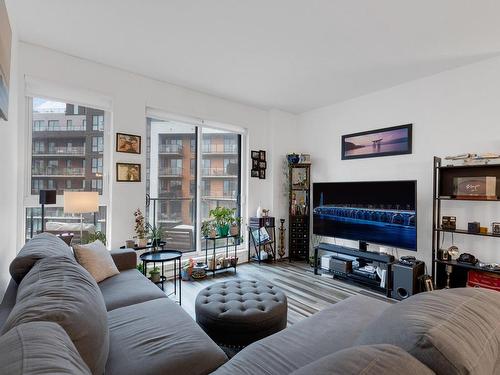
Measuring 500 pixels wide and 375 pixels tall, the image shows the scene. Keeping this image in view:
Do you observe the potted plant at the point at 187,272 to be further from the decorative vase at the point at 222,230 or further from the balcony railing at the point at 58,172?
the balcony railing at the point at 58,172

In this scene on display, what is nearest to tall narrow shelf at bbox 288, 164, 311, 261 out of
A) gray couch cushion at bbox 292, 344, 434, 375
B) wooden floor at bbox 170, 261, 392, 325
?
wooden floor at bbox 170, 261, 392, 325

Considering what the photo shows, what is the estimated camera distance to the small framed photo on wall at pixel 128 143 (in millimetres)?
3324

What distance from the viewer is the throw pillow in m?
2.21

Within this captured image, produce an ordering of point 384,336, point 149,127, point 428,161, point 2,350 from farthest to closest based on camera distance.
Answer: point 149,127 → point 428,161 → point 384,336 → point 2,350

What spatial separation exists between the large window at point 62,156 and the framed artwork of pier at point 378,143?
3.54 metres

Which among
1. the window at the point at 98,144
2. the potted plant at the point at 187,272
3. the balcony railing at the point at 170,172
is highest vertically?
the window at the point at 98,144

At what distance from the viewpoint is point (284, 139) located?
16.2 ft

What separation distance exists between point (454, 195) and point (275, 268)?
8.46 ft

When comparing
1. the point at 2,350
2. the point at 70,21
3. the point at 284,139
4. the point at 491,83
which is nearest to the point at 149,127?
the point at 70,21

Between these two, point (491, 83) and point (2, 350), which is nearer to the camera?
point (2, 350)

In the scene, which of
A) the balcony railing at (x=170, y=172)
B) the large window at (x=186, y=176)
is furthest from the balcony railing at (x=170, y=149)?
the balcony railing at (x=170, y=172)

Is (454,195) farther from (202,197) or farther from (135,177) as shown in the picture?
(135,177)

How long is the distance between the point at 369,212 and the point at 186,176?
106 inches

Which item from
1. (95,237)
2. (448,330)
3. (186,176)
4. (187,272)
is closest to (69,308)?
(448,330)
